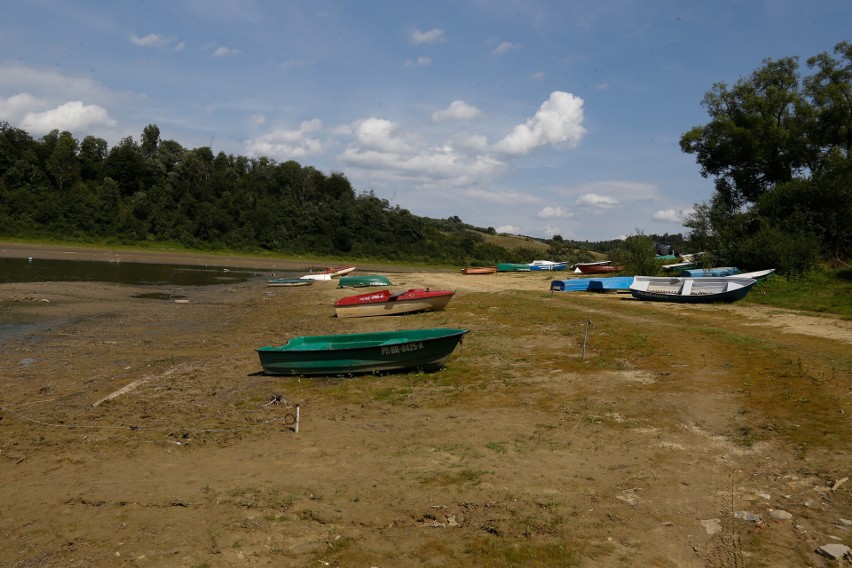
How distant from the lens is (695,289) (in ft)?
83.0

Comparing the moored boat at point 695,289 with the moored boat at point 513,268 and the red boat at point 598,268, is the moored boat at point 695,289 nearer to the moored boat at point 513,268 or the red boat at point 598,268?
the red boat at point 598,268

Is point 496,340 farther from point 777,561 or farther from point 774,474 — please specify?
point 777,561

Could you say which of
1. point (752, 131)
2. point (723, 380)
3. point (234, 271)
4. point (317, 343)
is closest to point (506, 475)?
point (723, 380)

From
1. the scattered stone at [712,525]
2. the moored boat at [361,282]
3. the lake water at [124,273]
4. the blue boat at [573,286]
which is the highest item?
the blue boat at [573,286]

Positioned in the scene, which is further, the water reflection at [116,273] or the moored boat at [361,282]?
the moored boat at [361,282]

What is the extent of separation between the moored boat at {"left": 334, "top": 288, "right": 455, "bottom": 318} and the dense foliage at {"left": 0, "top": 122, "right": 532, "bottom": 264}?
52.3 m

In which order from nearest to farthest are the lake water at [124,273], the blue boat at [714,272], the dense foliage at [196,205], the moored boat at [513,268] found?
the blue boat at [714,272] < the lake water at [124,273] < the moored boat at [513,268] < the dense foliage at [196,205]

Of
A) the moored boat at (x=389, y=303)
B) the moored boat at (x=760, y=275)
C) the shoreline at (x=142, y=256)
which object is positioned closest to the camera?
the moored boat at (x=389, y=303)

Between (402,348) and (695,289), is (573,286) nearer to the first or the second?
(695,289)

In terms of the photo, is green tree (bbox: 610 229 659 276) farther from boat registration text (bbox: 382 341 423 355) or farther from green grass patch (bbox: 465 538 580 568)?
green grass patch (bbox: 465 538 580 568)

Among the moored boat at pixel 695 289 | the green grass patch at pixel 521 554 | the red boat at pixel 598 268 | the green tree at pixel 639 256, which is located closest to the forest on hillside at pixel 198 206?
the red boat at pixel 598 268

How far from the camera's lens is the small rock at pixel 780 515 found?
18.6ft

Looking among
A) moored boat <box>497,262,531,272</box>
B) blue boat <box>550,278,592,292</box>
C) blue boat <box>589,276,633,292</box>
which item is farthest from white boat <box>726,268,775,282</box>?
moored boat <box>497,262,531,272</box>

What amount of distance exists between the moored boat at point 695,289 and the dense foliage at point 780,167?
14.4ft
